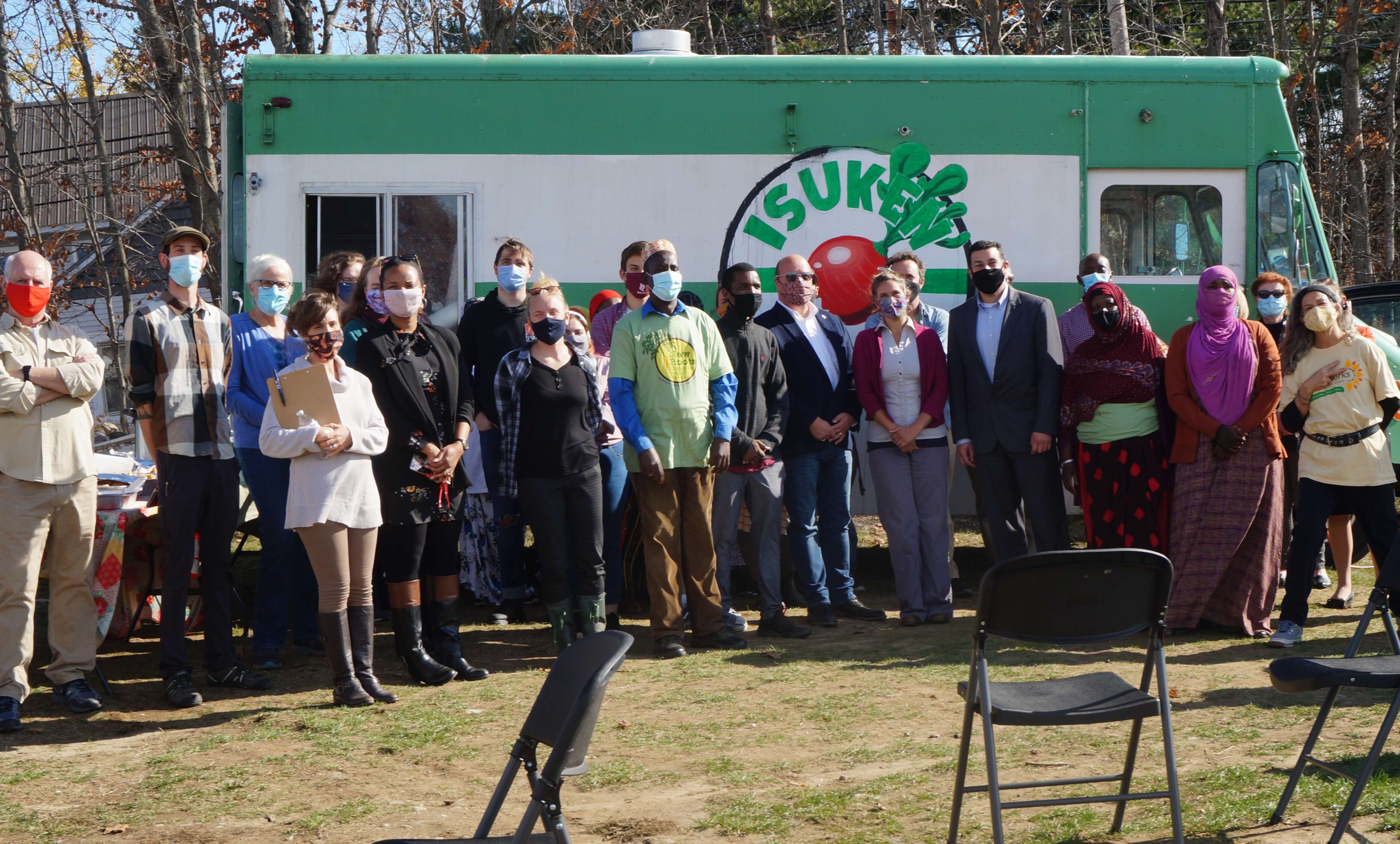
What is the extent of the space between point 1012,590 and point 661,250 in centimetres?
326

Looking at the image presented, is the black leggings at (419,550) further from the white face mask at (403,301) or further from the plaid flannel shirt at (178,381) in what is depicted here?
the white face mask at (403,301)

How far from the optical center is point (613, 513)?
6984mm

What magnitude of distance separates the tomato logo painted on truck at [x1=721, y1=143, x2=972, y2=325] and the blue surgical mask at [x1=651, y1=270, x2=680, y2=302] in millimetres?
1548

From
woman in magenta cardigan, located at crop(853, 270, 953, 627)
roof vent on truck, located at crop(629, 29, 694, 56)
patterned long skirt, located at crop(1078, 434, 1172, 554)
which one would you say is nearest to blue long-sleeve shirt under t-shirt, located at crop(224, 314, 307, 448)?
woman in magenta cardigan, located at crop(853, 270, 953, 627)

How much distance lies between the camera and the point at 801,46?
22.1 m

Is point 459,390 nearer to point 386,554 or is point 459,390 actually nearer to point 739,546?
point 386,554

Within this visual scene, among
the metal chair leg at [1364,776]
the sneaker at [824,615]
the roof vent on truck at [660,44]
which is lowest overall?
the sneaker at [824,615]

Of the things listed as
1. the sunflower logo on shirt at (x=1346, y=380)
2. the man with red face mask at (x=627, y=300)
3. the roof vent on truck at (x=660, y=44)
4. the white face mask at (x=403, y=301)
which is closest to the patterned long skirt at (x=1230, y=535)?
the sunflower logo on shirt at (x=1346, y=380)

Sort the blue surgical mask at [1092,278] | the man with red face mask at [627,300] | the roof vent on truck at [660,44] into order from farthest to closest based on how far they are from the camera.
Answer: the roof vent on truck at [660,44] → the blue surgical mask at [1092,278] → the man with red face mask at [627,300]

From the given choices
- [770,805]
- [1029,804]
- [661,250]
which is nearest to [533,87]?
[661,250]

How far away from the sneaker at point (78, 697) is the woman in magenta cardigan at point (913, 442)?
13.1ft

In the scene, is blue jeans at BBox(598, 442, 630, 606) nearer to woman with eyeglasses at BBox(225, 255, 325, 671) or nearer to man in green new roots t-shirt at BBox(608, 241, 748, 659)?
man in green new roots t-shirt at BBox(608, 241, 748, 659)

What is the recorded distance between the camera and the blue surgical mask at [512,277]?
683 centimetres

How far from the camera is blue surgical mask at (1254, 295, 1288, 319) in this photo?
285 inches
